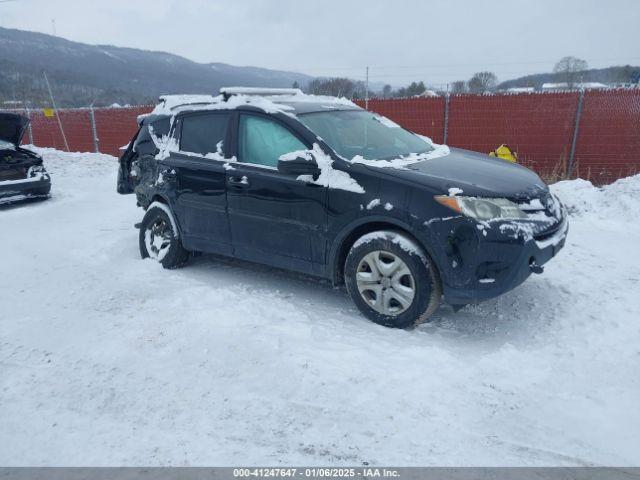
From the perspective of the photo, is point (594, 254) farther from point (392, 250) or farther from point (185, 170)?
point (185, 170)

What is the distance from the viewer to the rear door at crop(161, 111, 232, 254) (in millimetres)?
4691

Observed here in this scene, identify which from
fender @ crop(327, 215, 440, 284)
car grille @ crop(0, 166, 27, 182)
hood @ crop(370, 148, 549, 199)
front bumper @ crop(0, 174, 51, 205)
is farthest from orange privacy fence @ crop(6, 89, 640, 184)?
car grille @ crop(0, 166, 27, 182)

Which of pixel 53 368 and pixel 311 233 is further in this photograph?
pixel 311 233

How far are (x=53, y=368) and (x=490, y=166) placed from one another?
384 cm

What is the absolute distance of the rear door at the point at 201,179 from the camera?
4.69 m

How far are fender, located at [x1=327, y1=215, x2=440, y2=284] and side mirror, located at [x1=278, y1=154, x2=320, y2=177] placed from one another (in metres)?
0.53

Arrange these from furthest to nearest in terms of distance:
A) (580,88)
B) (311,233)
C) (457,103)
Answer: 1. (457,103)
2. (580,88)
3. (311,233)

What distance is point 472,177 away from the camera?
12.5 feet

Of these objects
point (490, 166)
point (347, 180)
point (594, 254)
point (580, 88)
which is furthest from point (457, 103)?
point (347, 180)

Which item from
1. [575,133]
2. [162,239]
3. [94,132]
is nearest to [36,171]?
[162,239]

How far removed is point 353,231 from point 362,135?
1104 mm

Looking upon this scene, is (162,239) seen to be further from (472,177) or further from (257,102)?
(472,177)

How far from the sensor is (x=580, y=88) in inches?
397

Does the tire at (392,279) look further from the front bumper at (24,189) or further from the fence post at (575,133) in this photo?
the fence post at (575,133)
